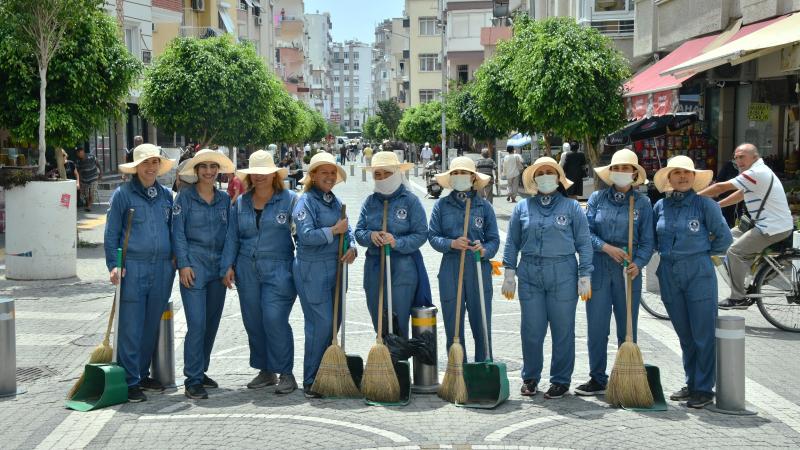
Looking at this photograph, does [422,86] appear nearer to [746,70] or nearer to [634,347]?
[746,70]

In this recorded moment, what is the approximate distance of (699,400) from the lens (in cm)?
759

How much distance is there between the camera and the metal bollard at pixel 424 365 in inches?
310

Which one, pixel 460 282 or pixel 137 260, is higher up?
pixel 137 260

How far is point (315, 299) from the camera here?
785 cm

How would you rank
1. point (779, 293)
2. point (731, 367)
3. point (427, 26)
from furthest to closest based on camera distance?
point (427, 26), point (779, 293), point (731, 367)

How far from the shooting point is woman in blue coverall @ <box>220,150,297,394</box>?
7906 millimetres

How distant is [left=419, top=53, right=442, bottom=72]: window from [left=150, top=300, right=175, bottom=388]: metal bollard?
3535 inches

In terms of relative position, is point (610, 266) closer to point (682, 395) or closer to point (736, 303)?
point (682, 395)

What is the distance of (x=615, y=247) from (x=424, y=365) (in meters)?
1.66

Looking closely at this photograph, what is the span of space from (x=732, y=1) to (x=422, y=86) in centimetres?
7673

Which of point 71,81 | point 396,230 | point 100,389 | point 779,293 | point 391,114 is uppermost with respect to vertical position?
point 391,114

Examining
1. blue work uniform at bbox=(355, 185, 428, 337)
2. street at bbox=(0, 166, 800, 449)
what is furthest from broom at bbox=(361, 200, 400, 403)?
blue work uniform at bbox=(355, 185, 428, 337)

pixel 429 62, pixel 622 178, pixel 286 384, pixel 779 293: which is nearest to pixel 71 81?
pixel 286 384

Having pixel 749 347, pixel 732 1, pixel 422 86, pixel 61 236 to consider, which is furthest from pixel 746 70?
pixel 422 86
